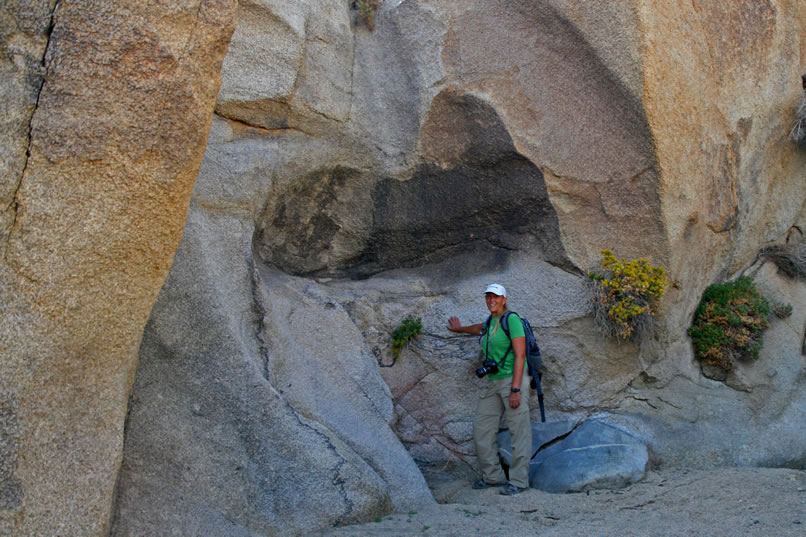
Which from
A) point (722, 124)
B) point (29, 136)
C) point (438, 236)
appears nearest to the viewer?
point (29, 136)

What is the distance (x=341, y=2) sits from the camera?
6957 mm

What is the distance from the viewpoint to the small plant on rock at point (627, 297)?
604 cm

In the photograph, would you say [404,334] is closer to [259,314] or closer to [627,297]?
[259,314]

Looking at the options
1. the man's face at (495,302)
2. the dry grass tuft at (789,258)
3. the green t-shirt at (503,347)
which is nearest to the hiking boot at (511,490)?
the green t-shirt at (503,347)

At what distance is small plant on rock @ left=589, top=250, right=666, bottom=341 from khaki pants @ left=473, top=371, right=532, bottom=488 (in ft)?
2.81

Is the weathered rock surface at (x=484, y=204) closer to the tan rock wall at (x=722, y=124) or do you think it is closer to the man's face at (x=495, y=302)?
the tan rock wall at (x=722, y=124)

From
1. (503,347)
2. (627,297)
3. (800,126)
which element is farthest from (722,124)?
(503,347)

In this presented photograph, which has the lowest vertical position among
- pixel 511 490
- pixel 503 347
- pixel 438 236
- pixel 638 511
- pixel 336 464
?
pixel 511 490

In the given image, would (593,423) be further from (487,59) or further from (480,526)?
(487,59)

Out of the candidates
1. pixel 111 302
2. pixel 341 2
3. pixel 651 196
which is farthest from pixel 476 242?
pixel 111 302

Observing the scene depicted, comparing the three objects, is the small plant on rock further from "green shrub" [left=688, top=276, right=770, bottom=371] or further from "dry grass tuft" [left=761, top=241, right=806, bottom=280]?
"dry grass tuft" [left=761, top=241, right=806, bottom=280]

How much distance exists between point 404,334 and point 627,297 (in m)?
1.74

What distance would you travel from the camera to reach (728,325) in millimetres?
6547

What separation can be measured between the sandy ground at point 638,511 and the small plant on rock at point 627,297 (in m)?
1.11
